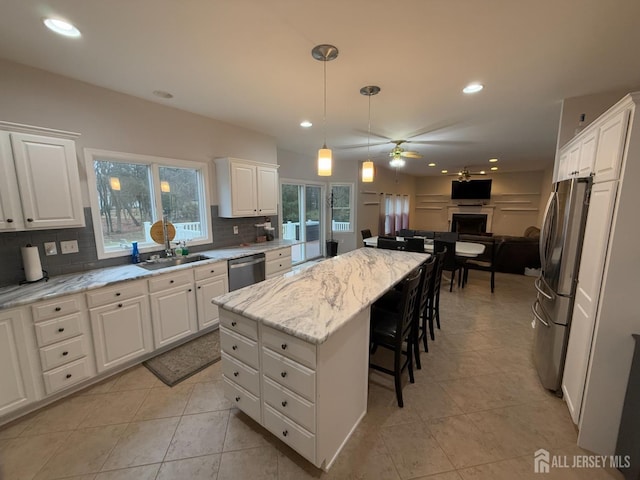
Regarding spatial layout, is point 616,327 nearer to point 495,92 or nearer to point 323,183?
point 495,92

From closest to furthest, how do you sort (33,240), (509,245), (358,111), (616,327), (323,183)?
(616,327) → (33,240) → (358,111) → (509,245) → (323,183)

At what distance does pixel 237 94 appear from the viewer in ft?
8.88

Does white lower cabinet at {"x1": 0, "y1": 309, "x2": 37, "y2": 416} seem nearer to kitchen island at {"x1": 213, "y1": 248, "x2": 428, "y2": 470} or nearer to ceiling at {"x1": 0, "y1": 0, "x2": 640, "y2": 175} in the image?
kitchen island at {"x1": 213, "y1": 248, "x2": 428, "y2": 470}

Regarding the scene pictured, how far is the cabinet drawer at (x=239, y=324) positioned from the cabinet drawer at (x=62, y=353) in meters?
1.36

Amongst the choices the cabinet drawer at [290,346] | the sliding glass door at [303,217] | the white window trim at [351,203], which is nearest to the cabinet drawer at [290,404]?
the cabinet drawer at [290,346]

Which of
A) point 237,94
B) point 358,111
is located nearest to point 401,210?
point 358,111

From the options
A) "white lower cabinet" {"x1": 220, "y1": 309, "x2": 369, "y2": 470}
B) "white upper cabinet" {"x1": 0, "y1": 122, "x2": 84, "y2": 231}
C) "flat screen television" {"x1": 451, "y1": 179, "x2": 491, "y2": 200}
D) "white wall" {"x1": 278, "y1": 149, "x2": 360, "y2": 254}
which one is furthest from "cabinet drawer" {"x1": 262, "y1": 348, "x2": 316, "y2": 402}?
"flat screen television" {"x1": 451, "y1": 179, "x2": 491, "y2": 200}

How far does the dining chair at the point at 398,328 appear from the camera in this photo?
1895 mm

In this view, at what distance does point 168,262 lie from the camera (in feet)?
9.70

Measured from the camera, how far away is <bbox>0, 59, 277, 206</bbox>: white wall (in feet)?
7.02

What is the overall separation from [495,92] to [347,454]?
11.2 ft

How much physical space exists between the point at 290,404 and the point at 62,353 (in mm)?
1937

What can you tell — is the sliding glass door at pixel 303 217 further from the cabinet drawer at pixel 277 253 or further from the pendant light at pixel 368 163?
the pendant light at pixel 368 163

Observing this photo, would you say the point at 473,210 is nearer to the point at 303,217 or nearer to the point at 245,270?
the point at 303,217
